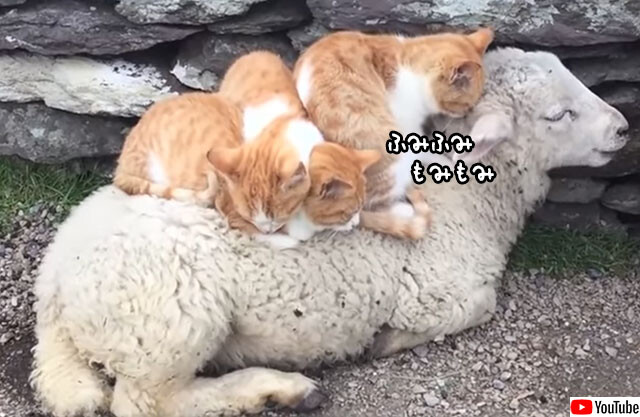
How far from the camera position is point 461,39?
5250mm


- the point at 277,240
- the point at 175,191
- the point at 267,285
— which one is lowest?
→ the point at 267,285

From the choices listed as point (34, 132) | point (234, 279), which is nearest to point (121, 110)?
point (34, 132)

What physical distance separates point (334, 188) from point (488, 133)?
75 cm

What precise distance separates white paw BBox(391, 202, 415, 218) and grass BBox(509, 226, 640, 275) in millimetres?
816

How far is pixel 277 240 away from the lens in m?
5.01

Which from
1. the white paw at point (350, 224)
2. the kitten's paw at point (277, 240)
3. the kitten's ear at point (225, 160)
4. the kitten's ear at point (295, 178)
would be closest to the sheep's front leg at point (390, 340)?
the white paw at point (350, 224)

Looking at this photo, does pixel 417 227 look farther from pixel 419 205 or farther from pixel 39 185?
pixel 39 185

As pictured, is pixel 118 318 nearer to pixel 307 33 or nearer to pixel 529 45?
pixel 307 33

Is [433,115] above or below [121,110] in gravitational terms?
above

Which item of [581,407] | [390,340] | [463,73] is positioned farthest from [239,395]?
[463,73]

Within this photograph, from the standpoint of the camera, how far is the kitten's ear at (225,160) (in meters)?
4.79

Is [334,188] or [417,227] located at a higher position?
[334,188]

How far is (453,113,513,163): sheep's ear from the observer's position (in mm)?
5176

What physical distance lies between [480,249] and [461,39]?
2.94 feet
